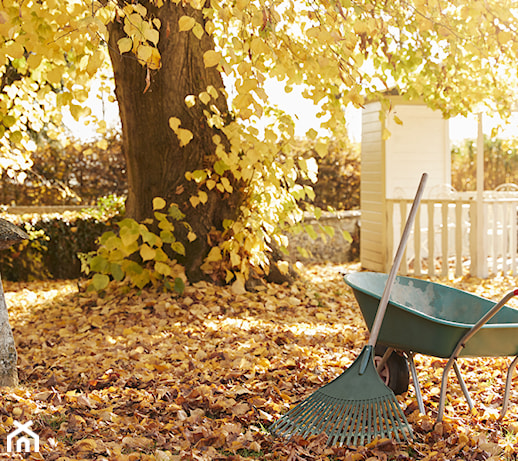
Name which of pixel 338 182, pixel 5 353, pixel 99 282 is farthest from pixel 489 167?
pixel 5 353

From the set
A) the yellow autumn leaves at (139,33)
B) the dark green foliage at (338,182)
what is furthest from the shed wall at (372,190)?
the yellow autumn leaves at (139,33)

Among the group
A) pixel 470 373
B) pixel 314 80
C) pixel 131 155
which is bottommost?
pixel 470 373

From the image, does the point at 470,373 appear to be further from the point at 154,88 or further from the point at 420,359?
the point at 154,88

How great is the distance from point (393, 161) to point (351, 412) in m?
6.07

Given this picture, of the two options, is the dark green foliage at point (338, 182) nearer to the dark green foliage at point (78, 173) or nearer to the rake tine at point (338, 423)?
the dark green foliage at point (78, 173)

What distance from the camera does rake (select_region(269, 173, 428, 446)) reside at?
7.54 feet

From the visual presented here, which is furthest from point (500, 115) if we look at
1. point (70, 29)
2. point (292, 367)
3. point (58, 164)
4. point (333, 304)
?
point (58, 164)

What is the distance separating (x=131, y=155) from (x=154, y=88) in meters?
0.57

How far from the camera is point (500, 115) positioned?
19.6 feet

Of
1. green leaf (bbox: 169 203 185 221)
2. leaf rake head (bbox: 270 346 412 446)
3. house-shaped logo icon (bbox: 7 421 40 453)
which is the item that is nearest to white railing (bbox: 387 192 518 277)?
green leaf (bbox: 169 203 185 221)

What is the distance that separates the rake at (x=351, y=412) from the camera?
7.54 feet

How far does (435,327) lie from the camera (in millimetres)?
2496

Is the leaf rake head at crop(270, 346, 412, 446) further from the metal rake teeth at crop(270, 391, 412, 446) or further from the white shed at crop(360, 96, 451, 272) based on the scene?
the white shed at crop(360, 96, 451, 272)

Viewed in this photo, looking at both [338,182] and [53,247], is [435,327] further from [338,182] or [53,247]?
[338,182]
